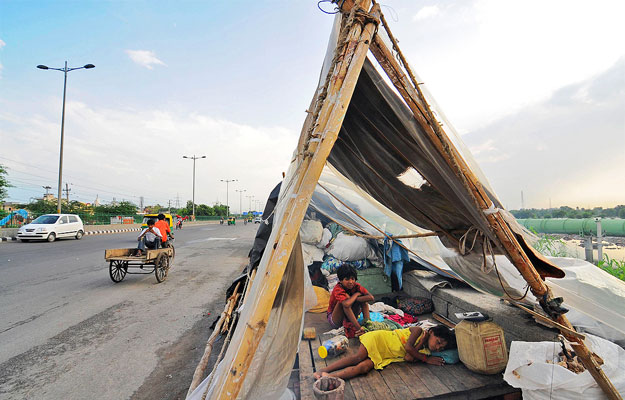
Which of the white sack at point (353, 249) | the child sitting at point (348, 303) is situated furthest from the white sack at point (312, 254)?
the child sitting at point (348, 303)

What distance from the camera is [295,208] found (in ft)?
5.13

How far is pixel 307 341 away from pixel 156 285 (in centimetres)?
460

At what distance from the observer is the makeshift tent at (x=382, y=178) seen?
151cm

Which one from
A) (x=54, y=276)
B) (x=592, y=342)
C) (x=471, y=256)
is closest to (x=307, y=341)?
(x=471, y=256)

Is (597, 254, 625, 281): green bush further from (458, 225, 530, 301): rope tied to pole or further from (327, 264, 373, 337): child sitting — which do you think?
(327, 264, 373, 337): child sitting

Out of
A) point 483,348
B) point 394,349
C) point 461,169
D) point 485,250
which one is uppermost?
point 461,169

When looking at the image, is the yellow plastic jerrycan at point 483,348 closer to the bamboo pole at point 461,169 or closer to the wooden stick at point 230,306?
the bamboo pole at point 461,169

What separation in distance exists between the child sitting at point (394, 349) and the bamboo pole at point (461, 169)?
3.49 ft

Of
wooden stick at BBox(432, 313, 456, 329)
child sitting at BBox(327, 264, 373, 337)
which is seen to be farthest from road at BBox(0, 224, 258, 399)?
wooden stick at BBox(432, 313, 456, 329)

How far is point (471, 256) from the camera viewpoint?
2.69m

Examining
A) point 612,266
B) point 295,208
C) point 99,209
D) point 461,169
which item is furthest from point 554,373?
point 99,209

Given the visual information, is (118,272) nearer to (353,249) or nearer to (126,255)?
(126,255)

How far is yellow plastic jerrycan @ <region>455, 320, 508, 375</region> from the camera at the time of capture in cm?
256

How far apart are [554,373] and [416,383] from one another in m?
0.97
